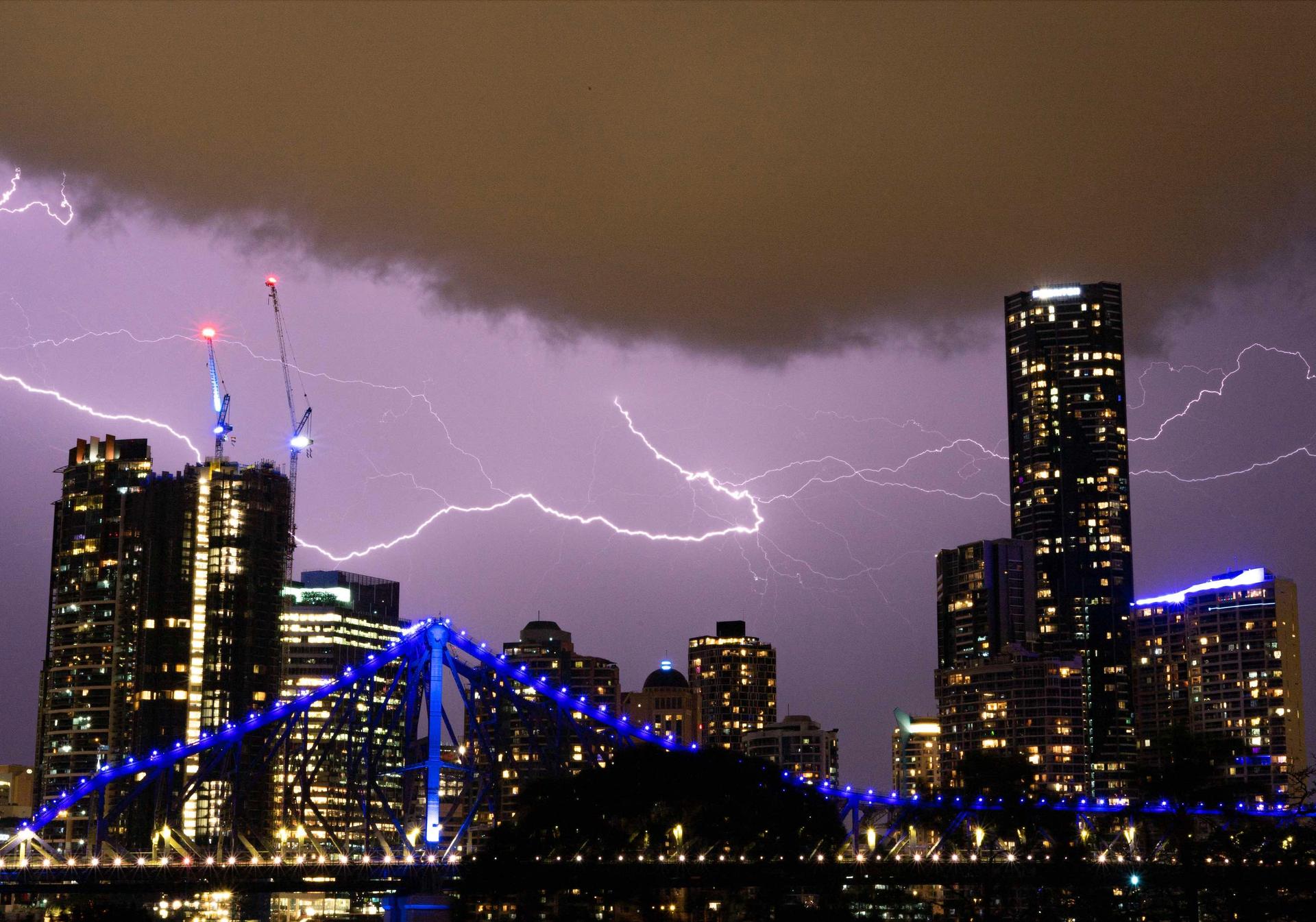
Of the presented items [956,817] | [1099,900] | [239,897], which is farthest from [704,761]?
[1099,900]

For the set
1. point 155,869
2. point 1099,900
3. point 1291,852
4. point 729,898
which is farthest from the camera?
point 729,898

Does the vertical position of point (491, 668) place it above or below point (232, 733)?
above

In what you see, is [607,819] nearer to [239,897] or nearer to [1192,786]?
[239,897]

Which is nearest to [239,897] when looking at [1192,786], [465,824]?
[465,824]

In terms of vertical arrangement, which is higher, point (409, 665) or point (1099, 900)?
point (409, 665)

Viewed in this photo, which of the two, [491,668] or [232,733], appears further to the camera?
[491,668]

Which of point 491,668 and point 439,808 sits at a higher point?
point 491,668

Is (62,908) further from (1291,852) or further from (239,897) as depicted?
(1291,852)

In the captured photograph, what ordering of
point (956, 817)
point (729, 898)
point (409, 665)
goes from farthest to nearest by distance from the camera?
point (956, 817)
point (409, 665)
point (729, 898)

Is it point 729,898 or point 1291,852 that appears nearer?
point 1291,852

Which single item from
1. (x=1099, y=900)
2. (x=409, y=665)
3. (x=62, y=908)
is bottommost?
(x=62, y=908)
